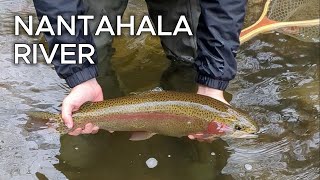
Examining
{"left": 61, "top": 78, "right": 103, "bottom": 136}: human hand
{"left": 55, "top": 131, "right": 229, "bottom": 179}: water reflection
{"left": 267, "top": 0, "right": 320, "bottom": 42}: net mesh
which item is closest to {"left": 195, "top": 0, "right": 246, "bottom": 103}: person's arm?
{"left": 55, "top": 131, "right": 229, "bottom": 179}: water reflection

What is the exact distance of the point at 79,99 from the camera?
2.70 meters

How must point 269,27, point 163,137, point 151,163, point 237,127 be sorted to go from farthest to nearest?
point 269,27 < point 163,137 < point 151,163 < point 237,127

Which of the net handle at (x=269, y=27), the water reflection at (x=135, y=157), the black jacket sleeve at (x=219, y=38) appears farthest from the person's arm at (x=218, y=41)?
the net handle at (x=269, y=27)

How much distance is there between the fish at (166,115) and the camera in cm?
274

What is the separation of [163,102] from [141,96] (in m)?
0.11

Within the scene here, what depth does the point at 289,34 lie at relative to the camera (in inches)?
159

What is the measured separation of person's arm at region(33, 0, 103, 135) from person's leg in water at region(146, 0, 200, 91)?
2.32ft

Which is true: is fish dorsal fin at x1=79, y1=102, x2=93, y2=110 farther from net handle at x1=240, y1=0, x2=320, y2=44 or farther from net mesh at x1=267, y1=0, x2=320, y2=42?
net mesh at x1=267, y1=0, x2=320, y2=42

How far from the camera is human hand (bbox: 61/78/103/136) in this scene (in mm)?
2660

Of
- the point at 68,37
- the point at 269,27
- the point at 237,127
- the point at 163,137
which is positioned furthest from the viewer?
the point at 269,27

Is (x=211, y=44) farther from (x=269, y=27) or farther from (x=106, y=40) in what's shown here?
(x=269, y=27)

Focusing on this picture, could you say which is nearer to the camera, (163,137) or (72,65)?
(72,65)

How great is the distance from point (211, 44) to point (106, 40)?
761mm

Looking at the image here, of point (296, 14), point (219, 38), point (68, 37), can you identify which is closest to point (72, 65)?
point (68, 37)
